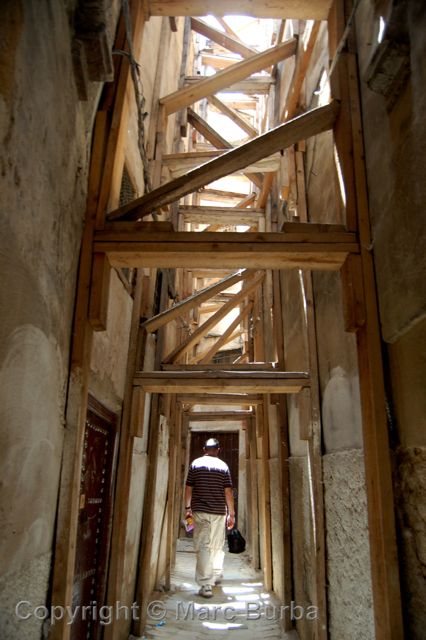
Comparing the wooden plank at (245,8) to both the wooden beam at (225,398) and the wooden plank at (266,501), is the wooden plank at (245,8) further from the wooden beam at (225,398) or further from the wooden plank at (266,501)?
the wooden beam at (225,398)

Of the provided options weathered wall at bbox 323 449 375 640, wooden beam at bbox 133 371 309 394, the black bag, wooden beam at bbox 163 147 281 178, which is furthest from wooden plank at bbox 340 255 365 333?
the black bag

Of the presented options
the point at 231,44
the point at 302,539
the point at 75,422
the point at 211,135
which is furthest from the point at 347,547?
the point at 231,44

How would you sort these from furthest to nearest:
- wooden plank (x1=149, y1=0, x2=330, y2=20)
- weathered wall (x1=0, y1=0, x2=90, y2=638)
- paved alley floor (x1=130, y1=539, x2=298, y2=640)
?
paved alley floor (x1=130, y1=539, x2=298, y2=640) → wooden plank (x1=149, y1=0, x2=330, y2=20) → weathered wall (x1=0, y1=0, x2=90, y2=638)

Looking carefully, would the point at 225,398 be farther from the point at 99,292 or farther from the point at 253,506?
the point at 99,292

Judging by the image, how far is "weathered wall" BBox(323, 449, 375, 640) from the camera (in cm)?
325

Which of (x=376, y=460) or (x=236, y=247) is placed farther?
(x=236, y=247)

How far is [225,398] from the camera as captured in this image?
7.79 metres

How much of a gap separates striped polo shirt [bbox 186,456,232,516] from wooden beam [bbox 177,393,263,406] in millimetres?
1089

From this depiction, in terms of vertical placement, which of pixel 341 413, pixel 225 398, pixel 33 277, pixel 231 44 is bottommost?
pixel 341 413

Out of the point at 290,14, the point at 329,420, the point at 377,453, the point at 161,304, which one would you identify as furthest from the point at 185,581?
the point at 290,14

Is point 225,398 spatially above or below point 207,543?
above

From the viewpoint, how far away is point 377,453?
2654 mm

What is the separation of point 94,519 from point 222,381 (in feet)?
6.25

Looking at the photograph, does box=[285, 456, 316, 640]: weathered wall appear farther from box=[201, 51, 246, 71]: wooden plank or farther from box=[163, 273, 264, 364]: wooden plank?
box=[201, 51, 246, 71]: wooden plank
